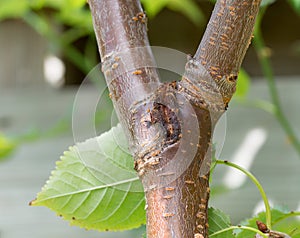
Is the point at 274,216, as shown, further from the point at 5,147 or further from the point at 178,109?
the point at 5,147

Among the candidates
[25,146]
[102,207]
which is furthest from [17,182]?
[102,207]

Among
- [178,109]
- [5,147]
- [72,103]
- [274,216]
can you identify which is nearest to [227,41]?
[178,109]

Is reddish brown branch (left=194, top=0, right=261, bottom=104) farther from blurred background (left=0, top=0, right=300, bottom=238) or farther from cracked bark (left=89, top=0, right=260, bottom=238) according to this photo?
blurred background (left=0, top=0, right=300, bottom=238)

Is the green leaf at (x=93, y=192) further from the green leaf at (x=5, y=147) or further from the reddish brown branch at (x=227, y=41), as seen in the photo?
the green leaf at (x=5, y=147)

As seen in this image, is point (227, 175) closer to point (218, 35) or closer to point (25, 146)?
point (25, 146)

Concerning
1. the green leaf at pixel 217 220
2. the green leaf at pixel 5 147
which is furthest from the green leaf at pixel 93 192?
the green leaf at pixel 5 147
